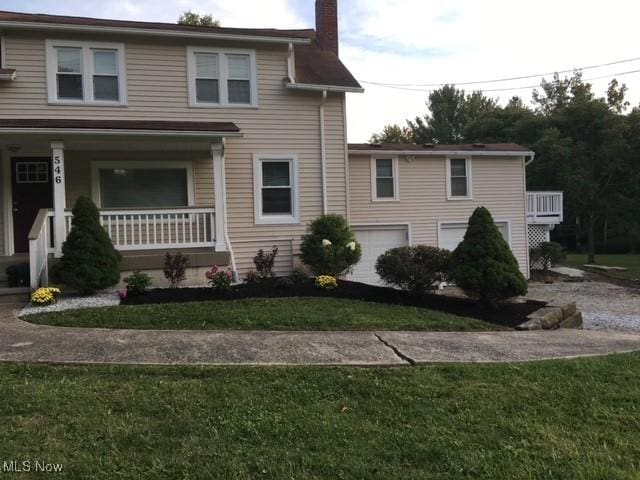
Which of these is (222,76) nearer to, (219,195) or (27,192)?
(219,195)

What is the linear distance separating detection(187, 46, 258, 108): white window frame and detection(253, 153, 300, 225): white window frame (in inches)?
48.3

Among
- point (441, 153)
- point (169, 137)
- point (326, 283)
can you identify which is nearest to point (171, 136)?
point (169, 137)

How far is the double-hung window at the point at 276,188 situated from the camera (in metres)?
12.7

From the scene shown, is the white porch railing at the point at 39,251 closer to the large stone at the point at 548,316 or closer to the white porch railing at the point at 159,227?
the white porch railing at the point at 159,227

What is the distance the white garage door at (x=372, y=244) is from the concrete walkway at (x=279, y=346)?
869 centimetres

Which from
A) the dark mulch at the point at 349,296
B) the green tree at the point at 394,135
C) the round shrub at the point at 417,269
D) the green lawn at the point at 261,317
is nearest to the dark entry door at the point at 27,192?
the dark mulch at the point at 349,296

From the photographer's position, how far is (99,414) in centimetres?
397

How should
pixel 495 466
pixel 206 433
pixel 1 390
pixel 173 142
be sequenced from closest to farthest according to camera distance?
pixel 495 466 → pixel 206 433 → pixel 1 390 → pixel 173 142

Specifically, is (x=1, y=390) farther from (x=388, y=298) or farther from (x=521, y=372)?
(x=388, y=298)

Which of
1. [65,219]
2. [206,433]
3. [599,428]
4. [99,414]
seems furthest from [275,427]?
[65,219]

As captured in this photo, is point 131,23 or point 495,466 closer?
point 495,466

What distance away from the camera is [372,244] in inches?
653

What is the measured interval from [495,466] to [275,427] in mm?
1438

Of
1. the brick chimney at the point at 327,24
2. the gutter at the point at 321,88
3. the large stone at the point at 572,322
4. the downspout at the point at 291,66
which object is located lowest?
the large stone at the point at 572,322
